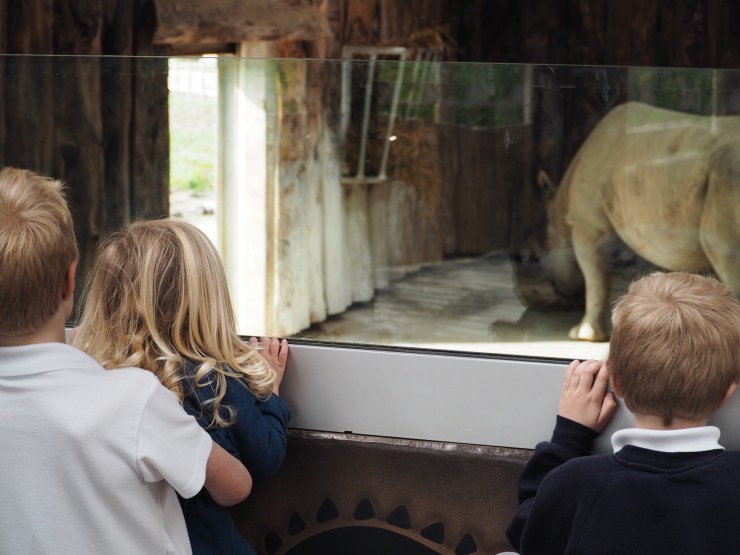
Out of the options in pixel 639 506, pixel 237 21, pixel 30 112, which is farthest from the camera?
pixel 237 21

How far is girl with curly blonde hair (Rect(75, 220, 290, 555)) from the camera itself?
1.29 meters

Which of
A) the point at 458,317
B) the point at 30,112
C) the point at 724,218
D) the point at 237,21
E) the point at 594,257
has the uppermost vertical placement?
the point at 237,21

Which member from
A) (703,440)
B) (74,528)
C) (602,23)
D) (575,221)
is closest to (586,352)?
(703,440)

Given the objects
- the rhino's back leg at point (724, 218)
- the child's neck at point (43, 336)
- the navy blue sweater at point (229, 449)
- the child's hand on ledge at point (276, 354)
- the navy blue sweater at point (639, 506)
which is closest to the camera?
the navy blue sweater at point (639, 506)

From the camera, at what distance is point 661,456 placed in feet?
3.63

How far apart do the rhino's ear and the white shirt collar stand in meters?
1.29

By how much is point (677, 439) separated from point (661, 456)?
1.1 inches

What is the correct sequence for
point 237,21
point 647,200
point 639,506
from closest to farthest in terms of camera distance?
point 639,506, point 647,200, point 237,21

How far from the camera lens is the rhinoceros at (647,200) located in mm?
2217

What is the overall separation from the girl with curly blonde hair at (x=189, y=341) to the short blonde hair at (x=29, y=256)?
5.3 inches

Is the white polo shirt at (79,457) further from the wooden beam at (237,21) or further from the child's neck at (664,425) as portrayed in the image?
the wooden beam at (237,21)

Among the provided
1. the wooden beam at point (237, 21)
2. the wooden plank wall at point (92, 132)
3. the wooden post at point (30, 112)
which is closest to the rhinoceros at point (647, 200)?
the wooden plank wall at point (92, 132)

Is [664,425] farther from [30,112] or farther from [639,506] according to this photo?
[30,112]

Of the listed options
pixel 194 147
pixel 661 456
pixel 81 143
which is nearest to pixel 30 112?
pixel 81 143
